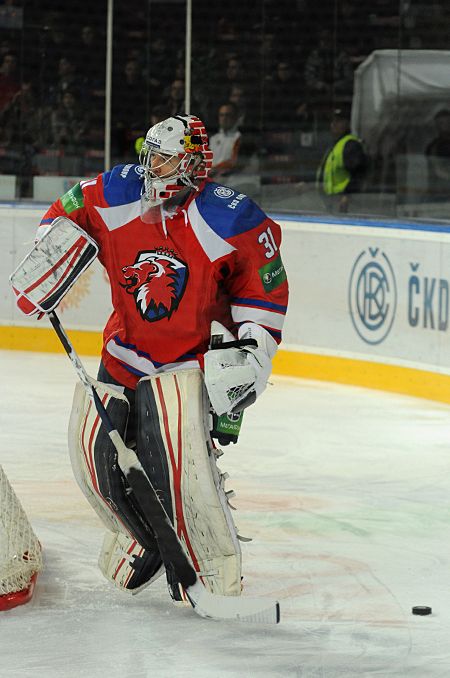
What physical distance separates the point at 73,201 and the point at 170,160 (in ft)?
0.88

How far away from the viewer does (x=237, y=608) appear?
11.7 ft

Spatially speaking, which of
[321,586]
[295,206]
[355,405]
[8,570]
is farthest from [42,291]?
[295,206]

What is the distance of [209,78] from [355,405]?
3.06 m

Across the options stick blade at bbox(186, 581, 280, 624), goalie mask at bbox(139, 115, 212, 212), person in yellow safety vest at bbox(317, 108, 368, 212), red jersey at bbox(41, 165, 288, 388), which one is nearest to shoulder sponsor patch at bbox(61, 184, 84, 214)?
red jersey at bbox(41, 165, 288, 388)

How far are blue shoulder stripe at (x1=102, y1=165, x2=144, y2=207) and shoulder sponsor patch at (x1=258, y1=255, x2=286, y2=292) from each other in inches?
14.2

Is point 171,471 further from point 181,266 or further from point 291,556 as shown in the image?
point 291,556

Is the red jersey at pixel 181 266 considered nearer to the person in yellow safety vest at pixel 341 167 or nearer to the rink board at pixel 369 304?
the rink board at pixel 369 304

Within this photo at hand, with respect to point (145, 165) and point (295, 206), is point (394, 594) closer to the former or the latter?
point (145, 165)

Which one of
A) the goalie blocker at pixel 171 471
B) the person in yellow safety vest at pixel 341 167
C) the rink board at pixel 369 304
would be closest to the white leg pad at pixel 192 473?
the goalie blocker at pixel 171 471

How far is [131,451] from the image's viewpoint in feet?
11.7

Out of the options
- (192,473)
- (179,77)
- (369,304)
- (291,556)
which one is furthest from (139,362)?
(179,77)

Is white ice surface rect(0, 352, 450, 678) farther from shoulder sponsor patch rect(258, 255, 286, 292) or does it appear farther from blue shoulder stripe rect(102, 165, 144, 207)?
blue shoulder stripe rect(102, 165, 144, 207)

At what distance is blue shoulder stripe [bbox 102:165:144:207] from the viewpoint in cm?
364

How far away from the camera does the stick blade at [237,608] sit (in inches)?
141
